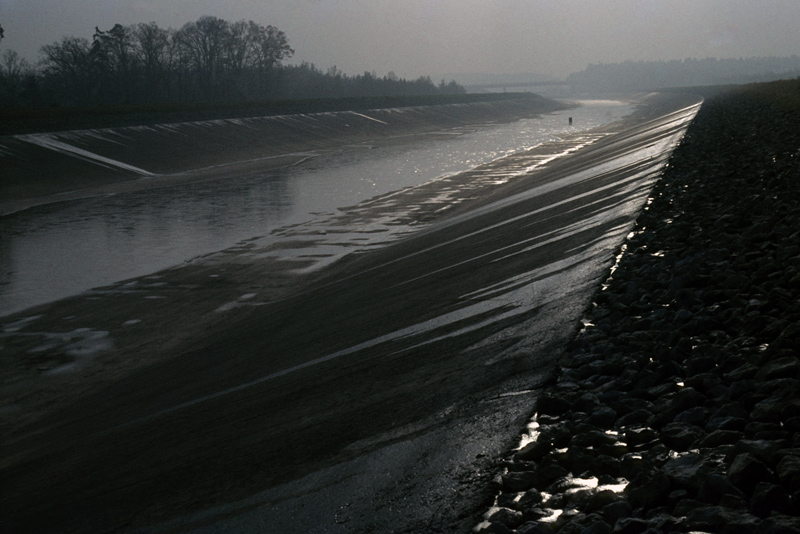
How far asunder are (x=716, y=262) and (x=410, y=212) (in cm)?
1550

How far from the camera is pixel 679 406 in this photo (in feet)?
13.5

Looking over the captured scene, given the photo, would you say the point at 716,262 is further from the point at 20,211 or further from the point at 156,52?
the point at 156,52

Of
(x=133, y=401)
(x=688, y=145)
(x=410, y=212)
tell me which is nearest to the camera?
(x=133, y=401)

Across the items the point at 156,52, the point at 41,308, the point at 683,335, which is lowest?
the point at 41,308

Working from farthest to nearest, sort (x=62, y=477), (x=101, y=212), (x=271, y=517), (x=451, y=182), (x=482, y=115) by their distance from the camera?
(x=482, y=115) → (x=451, y=182) → (x=101, y=212) → (x=62, y=477) → (x=271, y=517)

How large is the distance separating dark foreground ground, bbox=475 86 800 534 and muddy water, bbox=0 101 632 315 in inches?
474

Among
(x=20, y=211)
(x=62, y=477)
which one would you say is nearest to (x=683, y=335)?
(x=62, y=477)

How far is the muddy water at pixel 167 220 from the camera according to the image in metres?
16.4

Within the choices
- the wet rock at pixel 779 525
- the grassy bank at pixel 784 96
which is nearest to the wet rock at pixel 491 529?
the wet rock at pixel 779 525

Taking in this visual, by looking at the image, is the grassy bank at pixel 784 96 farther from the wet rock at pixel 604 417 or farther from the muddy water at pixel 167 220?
the wet rock at pixel 604 417

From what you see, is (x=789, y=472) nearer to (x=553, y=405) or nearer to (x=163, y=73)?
(x=553, y=405)

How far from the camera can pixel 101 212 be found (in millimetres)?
25891

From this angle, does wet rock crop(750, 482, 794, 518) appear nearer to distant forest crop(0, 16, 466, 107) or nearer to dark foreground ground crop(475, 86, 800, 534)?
dark foreground ground crop(475, 86, 800, 534)

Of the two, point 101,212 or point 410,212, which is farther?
point 101,212
